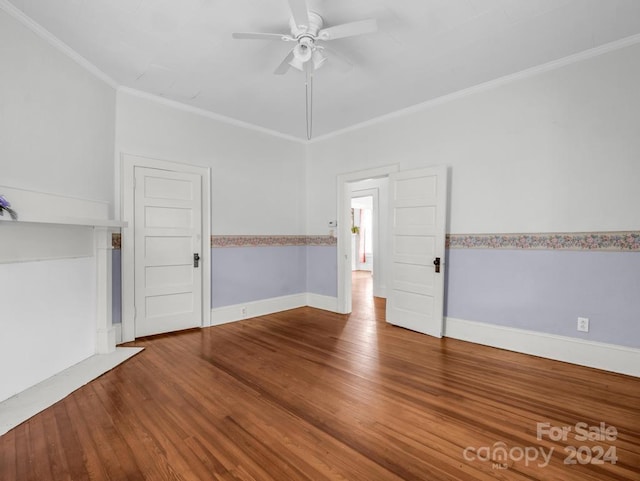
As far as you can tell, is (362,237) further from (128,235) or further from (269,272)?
(128,235)

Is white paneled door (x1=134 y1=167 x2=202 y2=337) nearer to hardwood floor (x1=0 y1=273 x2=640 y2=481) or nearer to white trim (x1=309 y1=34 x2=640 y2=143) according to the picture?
hardwood floor (x1=0 y1=273 x2=640 y2=481)

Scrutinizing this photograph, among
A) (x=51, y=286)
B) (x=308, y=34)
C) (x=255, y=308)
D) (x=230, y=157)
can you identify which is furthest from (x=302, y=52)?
(x=255, y=308)

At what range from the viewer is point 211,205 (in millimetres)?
4402

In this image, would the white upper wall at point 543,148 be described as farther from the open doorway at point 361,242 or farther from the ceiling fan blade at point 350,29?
the open doorway at point 361,242

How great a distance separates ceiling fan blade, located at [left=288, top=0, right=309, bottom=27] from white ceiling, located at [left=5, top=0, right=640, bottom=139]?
0.22m

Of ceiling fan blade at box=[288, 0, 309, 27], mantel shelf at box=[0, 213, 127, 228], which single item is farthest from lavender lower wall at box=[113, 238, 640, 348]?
ceiling fan blade at box=[288, 0, 309, 27]

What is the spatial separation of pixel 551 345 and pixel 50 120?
5.16 metres

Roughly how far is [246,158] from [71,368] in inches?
131

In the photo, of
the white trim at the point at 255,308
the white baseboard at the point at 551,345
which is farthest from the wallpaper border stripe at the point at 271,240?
the white baseboard at the point at 551,345

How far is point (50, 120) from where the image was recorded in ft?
8.91

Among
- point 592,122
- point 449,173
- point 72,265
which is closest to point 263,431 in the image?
point 72,265

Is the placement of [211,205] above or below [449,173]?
below

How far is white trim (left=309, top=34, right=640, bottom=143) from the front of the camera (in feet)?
9.26

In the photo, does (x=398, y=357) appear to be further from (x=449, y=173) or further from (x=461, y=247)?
(x=449, y=173)
